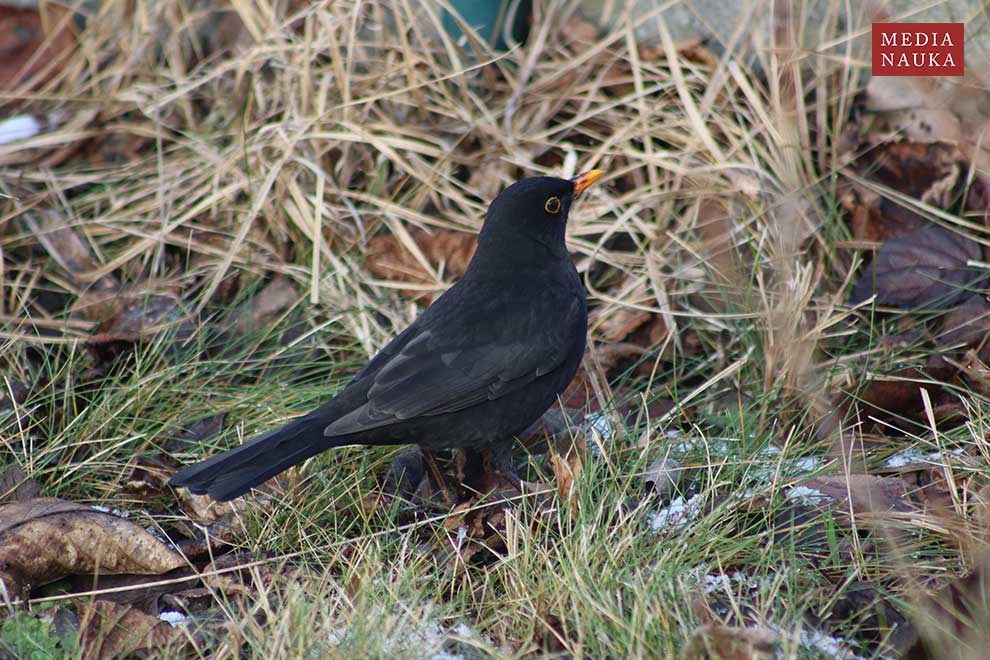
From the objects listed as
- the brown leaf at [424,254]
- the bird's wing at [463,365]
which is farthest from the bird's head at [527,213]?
the brown leaf at [424,254]

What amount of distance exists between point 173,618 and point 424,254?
6.82 feet

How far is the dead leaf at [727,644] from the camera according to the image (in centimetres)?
206

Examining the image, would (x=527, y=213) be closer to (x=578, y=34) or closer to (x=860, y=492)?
(x=860, y=492)

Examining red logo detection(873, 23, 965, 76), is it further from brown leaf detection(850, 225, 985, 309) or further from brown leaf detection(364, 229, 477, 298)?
brown leaf detection(364, 229, 477, 298)

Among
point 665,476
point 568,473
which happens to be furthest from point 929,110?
point 568,473

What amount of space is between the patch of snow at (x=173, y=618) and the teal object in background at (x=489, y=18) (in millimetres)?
3218

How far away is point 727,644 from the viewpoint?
210 cm

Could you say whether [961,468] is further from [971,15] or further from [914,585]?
[971,15]

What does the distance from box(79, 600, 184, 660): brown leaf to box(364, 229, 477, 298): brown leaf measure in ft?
6.48

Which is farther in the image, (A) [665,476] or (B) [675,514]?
(A) [665,476]

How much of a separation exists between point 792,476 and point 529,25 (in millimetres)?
3100

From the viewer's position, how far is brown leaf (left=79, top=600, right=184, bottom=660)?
8.13 ft

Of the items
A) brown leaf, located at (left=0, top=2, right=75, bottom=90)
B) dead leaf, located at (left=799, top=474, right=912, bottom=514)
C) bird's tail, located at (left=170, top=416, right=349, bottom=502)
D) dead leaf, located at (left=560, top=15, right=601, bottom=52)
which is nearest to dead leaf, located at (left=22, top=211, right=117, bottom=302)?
brown leaf, located at (left=0, top=2, right=75, bottom=90)

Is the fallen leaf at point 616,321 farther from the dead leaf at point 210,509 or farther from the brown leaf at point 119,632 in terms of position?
the brown leaf at point 119,632
